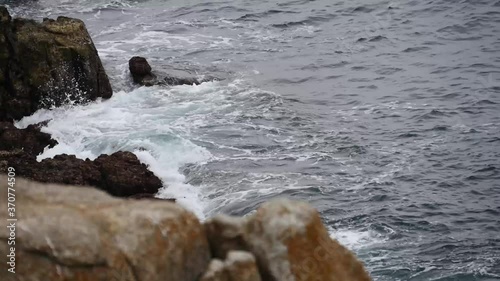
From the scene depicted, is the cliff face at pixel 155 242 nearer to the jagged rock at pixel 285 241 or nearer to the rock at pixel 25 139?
the jagged rock at pixel 285 241

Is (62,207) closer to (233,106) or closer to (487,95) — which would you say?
(233,106)

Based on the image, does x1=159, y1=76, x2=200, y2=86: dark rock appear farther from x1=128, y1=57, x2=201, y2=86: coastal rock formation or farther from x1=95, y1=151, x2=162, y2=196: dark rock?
x1=95, y1=151, x2=162, y2=196: dark rock

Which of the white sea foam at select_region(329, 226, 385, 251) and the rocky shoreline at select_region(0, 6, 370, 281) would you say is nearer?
the rocky shoreline at select_region(0, 6, 370, 281)

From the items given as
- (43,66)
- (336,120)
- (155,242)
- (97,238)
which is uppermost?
(97,238)

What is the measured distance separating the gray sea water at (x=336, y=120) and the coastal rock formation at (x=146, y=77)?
0.61 metres

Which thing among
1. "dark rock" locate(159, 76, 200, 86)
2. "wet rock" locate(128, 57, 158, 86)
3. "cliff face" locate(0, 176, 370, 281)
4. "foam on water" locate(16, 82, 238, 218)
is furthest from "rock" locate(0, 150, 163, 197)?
"cliff face" locate(0, 176, 370, 281)

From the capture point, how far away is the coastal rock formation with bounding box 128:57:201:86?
3759 centimetres

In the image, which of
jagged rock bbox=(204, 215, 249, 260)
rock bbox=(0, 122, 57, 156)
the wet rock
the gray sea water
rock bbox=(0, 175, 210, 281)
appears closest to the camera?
rock bbox=(0, 175, 210, 281)

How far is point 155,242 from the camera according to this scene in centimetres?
827

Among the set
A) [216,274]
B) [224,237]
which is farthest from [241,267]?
[224,237]

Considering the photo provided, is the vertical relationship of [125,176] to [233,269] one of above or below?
below

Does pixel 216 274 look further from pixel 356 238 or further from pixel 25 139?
pixel 25 139

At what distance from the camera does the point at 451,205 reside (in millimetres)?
25000

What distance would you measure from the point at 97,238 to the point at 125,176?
17.8m
